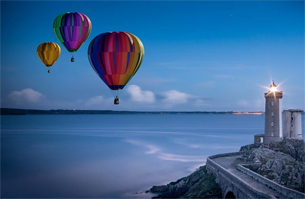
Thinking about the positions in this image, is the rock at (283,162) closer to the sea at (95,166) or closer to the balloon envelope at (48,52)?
the sea at (95,166)

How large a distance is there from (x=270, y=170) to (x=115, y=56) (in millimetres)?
14452

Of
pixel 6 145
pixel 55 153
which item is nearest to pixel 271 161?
pixel 55 153

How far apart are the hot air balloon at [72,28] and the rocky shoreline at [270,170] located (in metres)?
16.7

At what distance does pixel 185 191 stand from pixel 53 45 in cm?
2180

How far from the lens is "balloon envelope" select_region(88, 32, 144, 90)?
2591cm

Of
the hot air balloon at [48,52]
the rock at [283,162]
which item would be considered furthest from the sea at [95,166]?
the hot air balloon at [48,52]

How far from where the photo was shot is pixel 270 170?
1029 inches

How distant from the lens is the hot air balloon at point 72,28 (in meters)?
33.0

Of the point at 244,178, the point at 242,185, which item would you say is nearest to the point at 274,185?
the point at 242,185

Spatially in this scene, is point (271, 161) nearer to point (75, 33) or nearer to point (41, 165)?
point (75, 33)

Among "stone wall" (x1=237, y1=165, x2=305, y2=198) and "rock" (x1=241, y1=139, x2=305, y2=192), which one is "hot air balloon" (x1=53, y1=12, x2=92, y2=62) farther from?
"rock" (x1=241, y1=139, x2=305, y2=192)

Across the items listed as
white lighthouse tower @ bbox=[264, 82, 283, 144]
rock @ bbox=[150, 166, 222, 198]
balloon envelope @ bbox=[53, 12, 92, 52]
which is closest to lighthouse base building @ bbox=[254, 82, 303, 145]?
white lighthouse tower @ bbox=[264, 82, 283, 144]

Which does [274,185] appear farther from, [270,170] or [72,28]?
[72,28]

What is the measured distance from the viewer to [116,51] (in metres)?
25.8
